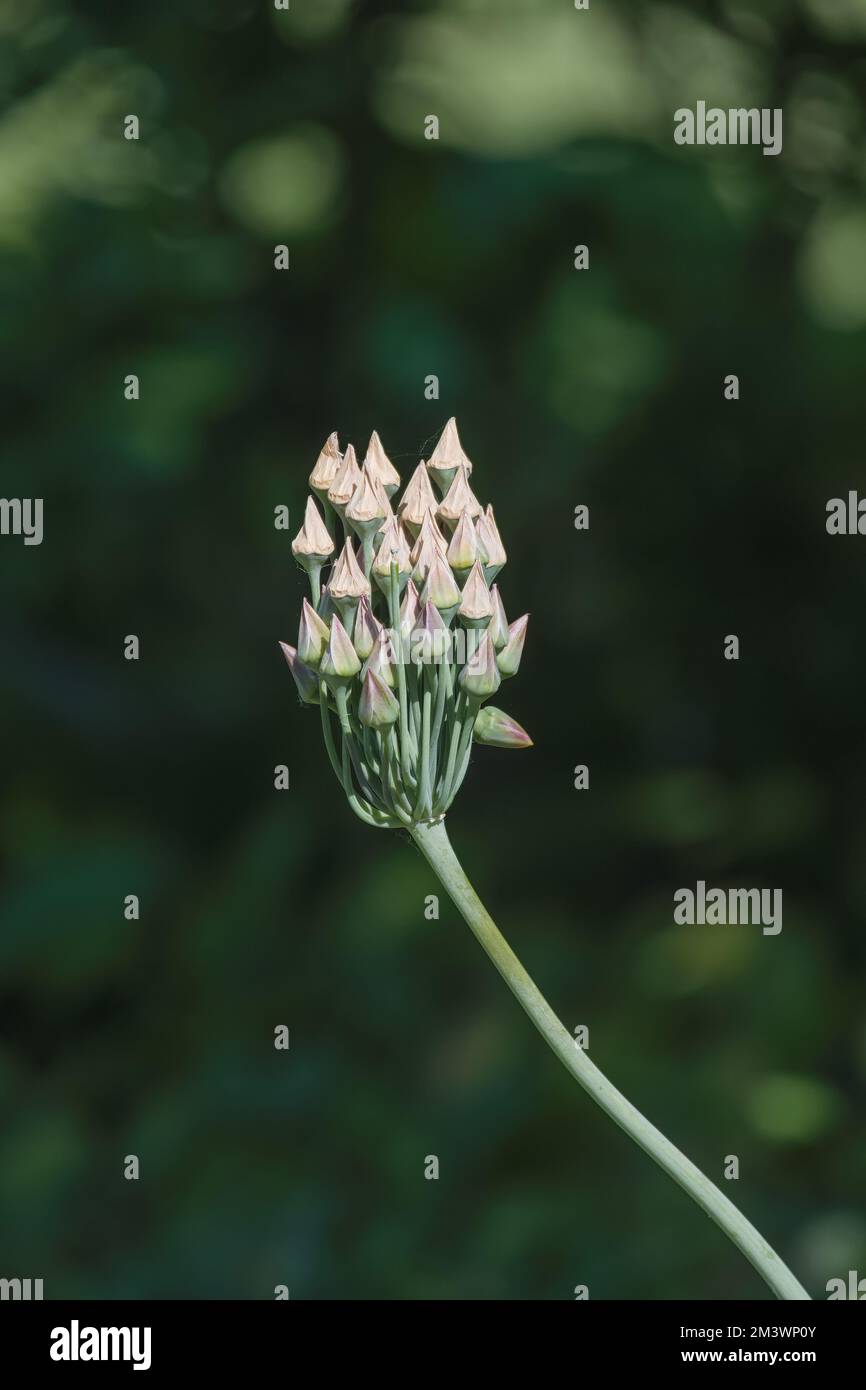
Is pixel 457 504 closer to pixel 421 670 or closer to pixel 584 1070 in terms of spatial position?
pixel 421 670

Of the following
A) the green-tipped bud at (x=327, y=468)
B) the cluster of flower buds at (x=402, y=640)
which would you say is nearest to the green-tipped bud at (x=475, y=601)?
the cluster of flower buds at (x=402, y=640)

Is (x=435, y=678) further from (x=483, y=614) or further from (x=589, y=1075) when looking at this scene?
(x=589, y=1075)

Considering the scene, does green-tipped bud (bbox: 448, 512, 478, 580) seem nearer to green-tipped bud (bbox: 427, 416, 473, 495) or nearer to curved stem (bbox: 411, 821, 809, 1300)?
green-tipped bud (bbox: 427, 416, 473, 495)

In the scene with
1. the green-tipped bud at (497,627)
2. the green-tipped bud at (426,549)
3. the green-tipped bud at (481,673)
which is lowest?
the green-tipped bud at (481,673)

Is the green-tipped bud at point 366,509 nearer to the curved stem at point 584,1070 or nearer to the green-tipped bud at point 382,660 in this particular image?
the green-tipped bud at point 382,660

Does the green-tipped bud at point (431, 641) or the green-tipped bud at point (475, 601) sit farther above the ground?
the green-tipped bud at point (475, 601)

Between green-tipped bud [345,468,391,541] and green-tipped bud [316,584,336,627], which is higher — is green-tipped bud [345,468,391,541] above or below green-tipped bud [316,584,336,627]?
above

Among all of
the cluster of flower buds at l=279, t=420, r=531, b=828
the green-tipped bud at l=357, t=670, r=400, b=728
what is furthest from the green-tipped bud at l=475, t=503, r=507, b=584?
the green-tipped bud at l=357, t=670, r=400, b=728
